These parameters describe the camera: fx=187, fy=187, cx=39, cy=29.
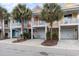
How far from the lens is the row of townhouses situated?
15.2m

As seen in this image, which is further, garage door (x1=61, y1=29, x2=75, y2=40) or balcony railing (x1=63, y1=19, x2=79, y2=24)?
balcony railing (x1=63, y1=19, x2=79, y2=24)

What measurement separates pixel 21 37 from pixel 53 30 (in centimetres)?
346

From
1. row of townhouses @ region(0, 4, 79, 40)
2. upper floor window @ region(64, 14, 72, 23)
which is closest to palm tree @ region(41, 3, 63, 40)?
row of townhouses @ region(0, 4, 79, 40)

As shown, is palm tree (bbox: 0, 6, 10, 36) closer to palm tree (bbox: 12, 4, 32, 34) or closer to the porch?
palm tree (bbox: 12, 4, 32, 34)

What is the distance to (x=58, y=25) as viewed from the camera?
1625cm

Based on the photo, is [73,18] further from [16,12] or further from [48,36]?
[16,12]

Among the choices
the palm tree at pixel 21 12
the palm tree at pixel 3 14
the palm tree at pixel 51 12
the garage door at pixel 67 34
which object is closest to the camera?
the palm tree at pixel 51 12

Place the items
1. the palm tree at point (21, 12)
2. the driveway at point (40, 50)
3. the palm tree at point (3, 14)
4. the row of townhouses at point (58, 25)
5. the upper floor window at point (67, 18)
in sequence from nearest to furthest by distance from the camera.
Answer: the driveway at point (40, 50) < the palm tree at point (21, 12) < the row of townhouses at point (58, 25) < the upper floor window at point (67, 18) < the palm tree at point (3, 14)

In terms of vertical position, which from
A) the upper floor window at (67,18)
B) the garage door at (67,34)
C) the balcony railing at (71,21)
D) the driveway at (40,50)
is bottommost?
the driveway at (40,50)

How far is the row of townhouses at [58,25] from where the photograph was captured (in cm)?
1519

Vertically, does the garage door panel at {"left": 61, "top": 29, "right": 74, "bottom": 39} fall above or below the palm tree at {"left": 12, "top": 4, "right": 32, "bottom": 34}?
below

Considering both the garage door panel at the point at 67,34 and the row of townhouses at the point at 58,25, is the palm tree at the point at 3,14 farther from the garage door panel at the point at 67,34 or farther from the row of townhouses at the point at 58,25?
the garage door panel at the point at 67,34

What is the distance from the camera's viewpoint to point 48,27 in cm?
1616

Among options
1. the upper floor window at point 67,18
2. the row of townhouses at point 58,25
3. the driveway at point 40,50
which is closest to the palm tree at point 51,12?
the row of townhouses at point 58,25
